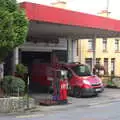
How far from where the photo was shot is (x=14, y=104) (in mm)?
19031

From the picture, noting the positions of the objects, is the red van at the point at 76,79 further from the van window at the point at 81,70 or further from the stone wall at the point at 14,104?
the stone wall at the point at 14,104

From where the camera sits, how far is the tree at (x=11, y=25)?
1889 centimetres

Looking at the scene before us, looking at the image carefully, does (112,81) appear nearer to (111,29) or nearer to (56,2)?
(111,29)

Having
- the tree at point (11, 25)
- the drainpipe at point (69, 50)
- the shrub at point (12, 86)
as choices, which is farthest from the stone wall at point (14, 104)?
the drainpipe at point (69, 50)

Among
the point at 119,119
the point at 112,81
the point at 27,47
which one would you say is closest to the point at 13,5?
the point at 119,119

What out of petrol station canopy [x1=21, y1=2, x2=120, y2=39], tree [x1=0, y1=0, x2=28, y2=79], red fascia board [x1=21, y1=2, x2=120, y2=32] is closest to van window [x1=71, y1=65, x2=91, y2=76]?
petrol station canopy [x1=21, y1=2, x2=120, y2=39]

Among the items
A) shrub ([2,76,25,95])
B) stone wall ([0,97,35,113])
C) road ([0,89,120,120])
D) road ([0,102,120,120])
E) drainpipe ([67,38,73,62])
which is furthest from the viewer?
drainpipe ([67,38,73,62])

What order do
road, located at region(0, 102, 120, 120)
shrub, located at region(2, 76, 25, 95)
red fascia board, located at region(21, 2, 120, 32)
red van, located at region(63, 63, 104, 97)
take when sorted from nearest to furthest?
road, located at region(0, 102, 120, 120), shrub, located at region(2, 76, 25, 95), red fascia board, located at region(21, 2, 120, 32), red van, located at region(63, 63, 104, 97)

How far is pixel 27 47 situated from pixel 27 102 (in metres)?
12.3

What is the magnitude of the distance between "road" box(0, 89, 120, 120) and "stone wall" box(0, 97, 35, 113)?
0.71 metres

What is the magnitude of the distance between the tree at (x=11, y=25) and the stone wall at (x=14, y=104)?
2120 millimetres

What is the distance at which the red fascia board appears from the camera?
21.4m

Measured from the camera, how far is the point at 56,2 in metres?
37.9

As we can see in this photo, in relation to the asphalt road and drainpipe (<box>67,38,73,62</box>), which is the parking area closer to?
the asphalt road
